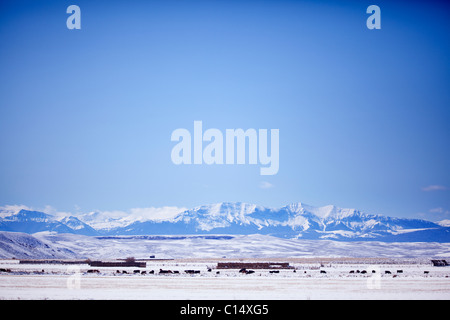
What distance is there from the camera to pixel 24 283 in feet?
103

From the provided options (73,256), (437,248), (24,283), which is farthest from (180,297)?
(437,248)

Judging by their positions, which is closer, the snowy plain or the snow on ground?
the snowy plain

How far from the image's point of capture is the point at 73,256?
112750 millimetres

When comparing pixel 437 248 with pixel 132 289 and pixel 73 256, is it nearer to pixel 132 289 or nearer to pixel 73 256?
pixel 73 256

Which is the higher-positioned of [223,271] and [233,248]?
[223,271]

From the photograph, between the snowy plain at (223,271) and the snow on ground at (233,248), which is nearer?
the snowy plain at (223,271)

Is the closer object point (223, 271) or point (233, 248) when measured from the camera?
point (223, 271)
